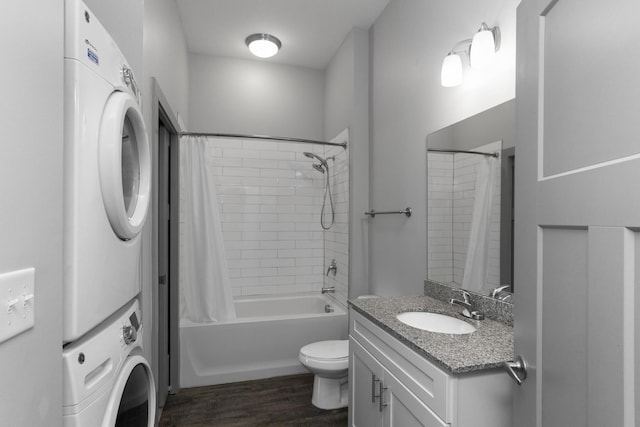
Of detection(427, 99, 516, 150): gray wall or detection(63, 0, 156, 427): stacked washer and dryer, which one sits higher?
detection(427, 99, 516, 150): gray wall

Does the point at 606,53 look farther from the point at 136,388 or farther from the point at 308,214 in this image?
the point at 308,214

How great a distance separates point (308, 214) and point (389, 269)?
1.38 m

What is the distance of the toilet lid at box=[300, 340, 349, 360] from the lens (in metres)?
2.21

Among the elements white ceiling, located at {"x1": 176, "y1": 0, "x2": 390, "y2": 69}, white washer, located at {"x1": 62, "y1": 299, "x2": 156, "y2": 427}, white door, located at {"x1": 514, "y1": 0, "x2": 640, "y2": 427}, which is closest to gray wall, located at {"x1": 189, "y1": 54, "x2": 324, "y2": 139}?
white ceiling, located at {"x1": 176, "y1": 0, "x2": 390, "y2": 69}

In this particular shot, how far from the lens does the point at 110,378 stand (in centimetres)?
92

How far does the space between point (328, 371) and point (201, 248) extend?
1.42m

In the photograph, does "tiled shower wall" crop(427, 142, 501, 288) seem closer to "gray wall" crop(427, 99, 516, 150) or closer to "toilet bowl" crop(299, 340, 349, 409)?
"gray wall" crop(427, 99, 516, 150)

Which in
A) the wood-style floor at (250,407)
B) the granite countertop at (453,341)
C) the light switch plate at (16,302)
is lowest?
the wood-style floor at (250,407)

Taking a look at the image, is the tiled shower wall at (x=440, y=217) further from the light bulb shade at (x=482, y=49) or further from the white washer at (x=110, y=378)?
the white washer at (x=110, y=378)

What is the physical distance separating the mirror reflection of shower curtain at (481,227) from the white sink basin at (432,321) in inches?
8.5

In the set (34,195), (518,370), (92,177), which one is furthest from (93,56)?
(518,370)

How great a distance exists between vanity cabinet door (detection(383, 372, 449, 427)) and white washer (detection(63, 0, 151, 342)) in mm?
1048

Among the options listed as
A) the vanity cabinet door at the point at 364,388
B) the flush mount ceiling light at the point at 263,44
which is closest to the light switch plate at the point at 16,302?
the vanity cabinet door at the point at 364,388

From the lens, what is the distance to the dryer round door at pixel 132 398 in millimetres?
912
